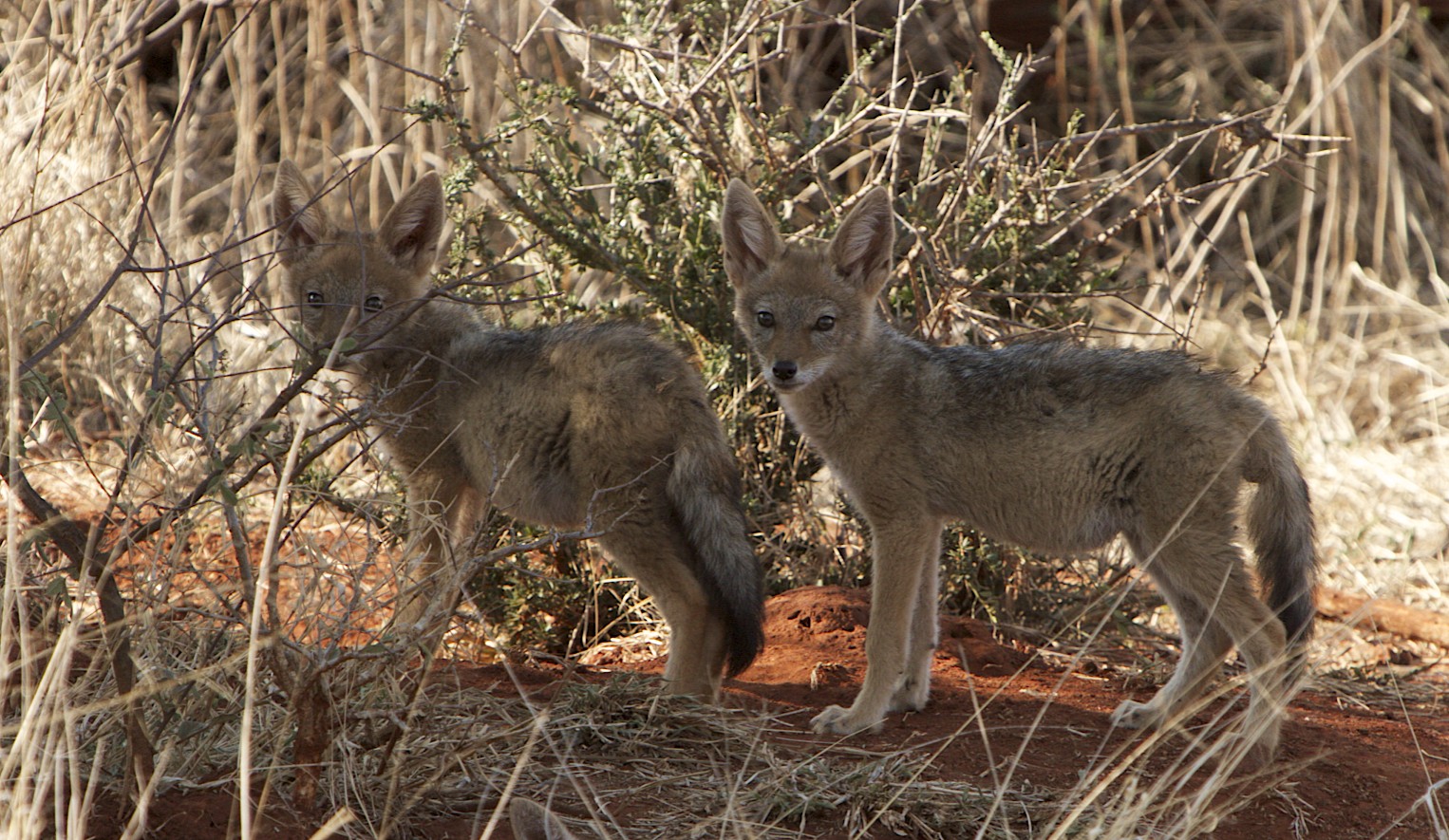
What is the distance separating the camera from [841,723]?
4121 mm

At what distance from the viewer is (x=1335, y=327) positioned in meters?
8.77

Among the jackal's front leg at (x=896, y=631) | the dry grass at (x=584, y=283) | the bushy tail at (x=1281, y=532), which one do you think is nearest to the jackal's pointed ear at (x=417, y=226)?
the dry grass at (x=584, y=283)

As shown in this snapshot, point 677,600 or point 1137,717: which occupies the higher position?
point 677,600

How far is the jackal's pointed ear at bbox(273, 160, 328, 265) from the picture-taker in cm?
482

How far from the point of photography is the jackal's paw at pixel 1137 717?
4.30 meters

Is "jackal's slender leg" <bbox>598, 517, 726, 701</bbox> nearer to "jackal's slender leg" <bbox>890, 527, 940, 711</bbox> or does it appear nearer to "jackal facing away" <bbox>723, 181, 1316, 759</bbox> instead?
"jackal facing away" <bbox>723, 181, 1316, 759</bbox>

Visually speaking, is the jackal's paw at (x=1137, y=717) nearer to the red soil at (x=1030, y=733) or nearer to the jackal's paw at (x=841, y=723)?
the red soil at (x=1030, y=733)

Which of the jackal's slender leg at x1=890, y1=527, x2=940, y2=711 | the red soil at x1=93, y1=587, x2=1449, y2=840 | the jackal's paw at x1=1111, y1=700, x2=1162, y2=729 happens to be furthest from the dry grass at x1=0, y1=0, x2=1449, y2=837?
the jackal's paw at x1=1111, y1=700, x2=1162, y2=729

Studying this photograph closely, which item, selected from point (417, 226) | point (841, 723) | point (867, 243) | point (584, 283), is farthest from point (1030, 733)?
point (584, 283)

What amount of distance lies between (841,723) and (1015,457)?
1.01 metres

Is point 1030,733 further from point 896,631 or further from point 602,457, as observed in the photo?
point 602,457

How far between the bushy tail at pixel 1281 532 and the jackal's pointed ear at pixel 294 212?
3263mm

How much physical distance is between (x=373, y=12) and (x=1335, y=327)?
6.71 m

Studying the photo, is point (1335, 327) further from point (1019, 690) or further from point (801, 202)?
point (1019, 690)
